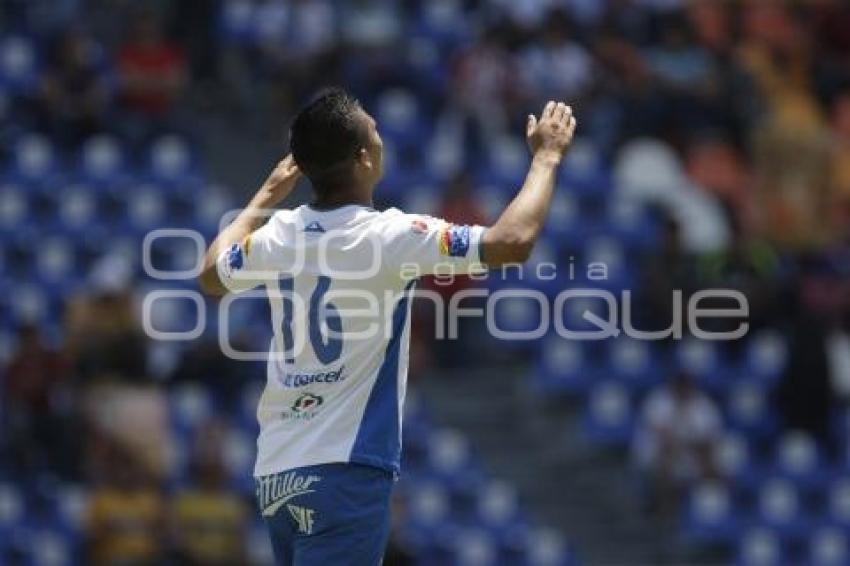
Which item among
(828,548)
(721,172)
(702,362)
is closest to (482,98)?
(721,172)

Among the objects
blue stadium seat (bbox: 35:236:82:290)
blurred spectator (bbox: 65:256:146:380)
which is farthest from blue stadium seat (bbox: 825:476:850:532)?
blue stadium seat (bbox: 35:236:82:290)

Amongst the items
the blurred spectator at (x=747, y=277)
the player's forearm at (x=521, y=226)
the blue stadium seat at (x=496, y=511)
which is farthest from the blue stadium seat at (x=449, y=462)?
the player's forearm at (x=521, y=226)

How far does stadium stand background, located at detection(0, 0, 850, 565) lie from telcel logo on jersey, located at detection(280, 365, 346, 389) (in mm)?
6340

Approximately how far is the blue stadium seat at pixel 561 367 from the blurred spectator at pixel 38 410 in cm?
341

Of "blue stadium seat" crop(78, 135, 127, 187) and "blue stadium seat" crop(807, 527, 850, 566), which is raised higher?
"blue stadium seat" crop(78, 135, 127, 187)

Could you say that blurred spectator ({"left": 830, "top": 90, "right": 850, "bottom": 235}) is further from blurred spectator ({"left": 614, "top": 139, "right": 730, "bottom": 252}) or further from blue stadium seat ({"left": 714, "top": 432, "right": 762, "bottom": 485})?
blue stadium seat ({"left": 714, "top": 432, "right": 762, "bottom": 485})

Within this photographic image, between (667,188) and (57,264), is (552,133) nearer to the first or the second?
(57,264)

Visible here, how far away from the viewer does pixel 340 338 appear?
215 inches

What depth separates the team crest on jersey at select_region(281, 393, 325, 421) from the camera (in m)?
5.46

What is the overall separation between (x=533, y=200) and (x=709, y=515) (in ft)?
27.6

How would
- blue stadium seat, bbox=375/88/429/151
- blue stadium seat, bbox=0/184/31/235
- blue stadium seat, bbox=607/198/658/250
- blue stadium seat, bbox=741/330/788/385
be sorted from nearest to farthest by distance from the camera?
blue stadium seat, bbox=0/184/31/235, blue stadium seat, bbox=741/330/788/385, blue stadium seat, bbox=607/198/658/250, blue stadium seat, bbox=375/88/429/151

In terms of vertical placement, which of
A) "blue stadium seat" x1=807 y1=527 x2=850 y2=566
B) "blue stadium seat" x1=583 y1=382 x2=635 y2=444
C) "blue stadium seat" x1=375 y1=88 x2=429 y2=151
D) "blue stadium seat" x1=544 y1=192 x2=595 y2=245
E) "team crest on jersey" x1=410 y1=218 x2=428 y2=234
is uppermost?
"blue stadium seat" x1=375 y1=88 x2=429 y2=151

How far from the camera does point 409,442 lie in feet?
42.2

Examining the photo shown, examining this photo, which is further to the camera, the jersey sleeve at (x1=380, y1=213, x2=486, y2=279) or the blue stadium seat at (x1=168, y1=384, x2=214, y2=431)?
the blue stadium seat at (x1=168, y1=384, x2=214, y2=431)
